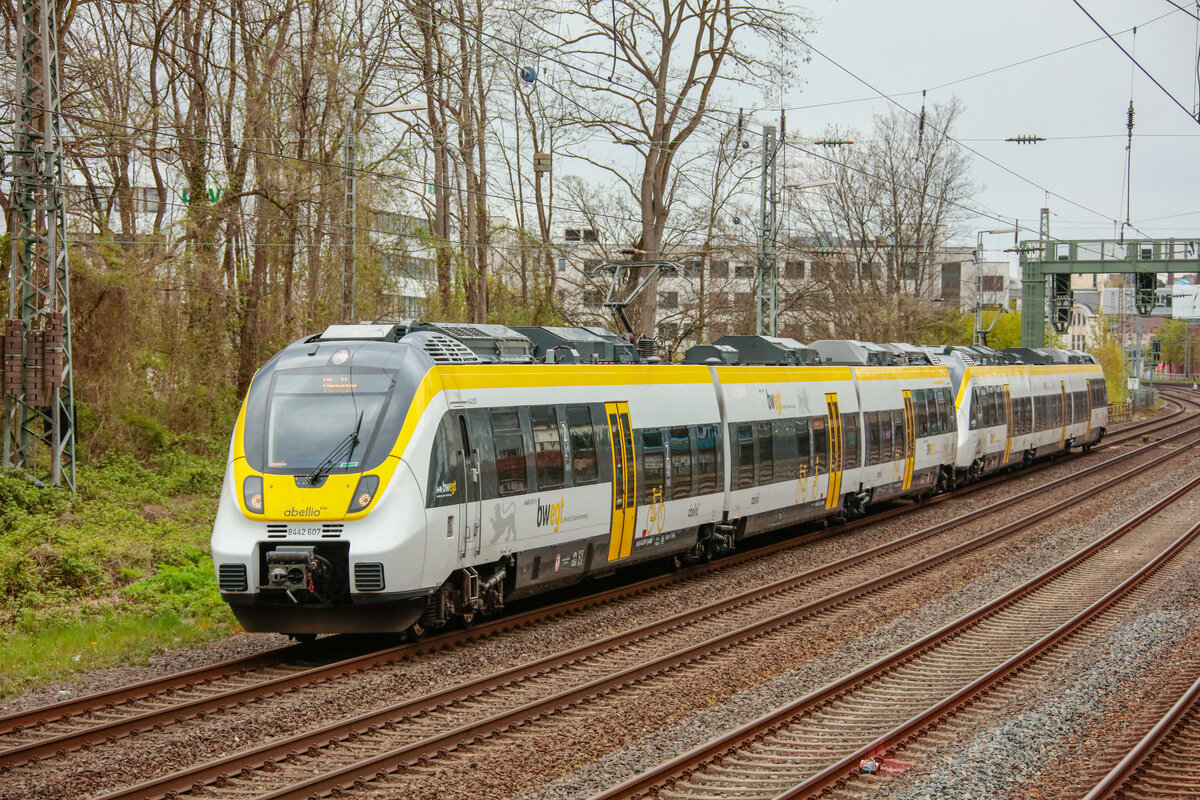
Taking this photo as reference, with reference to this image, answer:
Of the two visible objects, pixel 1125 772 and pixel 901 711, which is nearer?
pixel 1125 772

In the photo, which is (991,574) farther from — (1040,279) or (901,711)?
(1040,279)

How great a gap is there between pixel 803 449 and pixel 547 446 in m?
7.72

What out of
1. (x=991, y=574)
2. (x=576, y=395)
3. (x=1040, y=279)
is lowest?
(x=991, y=574)

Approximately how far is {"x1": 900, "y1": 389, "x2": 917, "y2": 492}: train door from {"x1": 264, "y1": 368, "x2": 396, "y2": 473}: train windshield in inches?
608

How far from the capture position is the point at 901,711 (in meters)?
10.4

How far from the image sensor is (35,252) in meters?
18.8

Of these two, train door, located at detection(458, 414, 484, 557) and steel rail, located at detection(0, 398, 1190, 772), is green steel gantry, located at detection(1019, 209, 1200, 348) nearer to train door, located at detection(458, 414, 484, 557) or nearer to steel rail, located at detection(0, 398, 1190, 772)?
steel rail, located at detection(0, 398, 1190, 772)

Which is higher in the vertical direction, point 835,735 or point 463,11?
point 463,11

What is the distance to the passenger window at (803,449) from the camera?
→ 65.4ft

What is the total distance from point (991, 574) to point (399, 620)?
9604mm

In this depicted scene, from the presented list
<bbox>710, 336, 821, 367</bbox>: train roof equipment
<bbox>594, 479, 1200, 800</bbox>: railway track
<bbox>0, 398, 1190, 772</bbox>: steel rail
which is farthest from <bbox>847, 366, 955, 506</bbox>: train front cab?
<bbox>0, 398, 1190, 772</bbox>: steel rail

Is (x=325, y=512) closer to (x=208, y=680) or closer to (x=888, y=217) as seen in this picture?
(x=208, y=680)

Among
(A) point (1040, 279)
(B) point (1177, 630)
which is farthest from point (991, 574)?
(A) point (1040, 279)

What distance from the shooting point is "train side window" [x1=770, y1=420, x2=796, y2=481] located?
62.8ft
